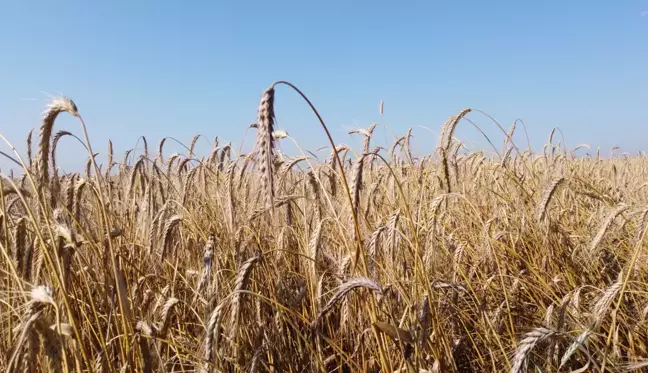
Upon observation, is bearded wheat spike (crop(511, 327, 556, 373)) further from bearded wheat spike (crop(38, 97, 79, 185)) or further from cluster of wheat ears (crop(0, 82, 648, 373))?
bearded wheat spike (crop(38, 97, 79, 185))

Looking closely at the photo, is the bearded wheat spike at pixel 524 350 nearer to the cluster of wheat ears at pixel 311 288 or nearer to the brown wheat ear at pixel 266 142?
the cluster of wheat ears at pixel 311 288

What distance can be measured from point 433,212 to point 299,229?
95 centimetres

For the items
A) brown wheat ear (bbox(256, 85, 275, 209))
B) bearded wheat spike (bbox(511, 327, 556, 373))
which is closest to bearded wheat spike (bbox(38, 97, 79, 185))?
brown wheat ear (bbox(256, 85, 275, 209))

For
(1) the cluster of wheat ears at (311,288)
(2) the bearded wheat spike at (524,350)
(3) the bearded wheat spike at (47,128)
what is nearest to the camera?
(2) the bearded wheat spike at (524,350)

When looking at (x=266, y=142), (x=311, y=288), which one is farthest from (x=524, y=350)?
(x=311, y=288)

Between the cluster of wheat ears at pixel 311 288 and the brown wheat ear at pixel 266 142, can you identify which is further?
the cluster of wheat ears at pixel 311 288

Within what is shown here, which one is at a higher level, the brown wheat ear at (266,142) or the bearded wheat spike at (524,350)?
the brown wheat ear at (266,142)

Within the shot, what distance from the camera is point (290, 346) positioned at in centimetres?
170

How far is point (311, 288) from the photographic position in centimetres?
161

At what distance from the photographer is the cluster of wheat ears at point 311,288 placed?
1.11 m

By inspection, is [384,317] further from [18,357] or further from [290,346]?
[18,357]

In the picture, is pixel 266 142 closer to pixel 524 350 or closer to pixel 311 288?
pixel 524 350

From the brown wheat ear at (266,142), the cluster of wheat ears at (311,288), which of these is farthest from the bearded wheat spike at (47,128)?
the brown wheat ear at (266,142)

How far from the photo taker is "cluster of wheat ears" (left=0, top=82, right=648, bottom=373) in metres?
1.11
